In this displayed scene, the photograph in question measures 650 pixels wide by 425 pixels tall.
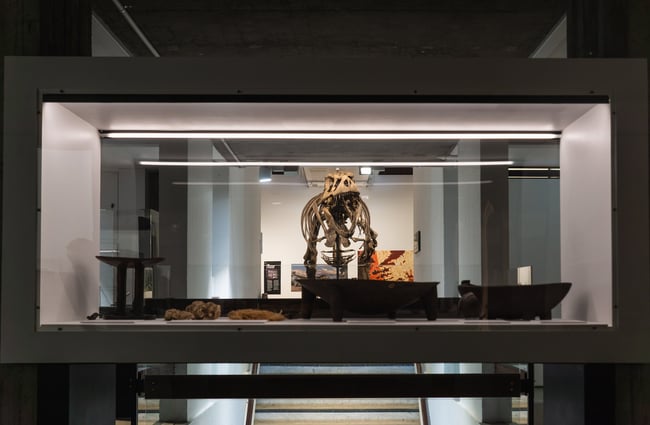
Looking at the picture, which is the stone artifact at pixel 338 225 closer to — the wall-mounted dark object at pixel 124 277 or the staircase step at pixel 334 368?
the staircase step at pixel 334 368

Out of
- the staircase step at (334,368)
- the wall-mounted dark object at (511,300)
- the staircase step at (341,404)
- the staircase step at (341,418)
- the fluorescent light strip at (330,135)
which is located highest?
the fluorescent light strip at (330,135)

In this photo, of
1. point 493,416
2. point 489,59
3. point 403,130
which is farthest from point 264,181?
point 493,416

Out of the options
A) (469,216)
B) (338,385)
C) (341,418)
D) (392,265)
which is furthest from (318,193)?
(341,418)

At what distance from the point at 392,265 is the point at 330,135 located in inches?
15.2

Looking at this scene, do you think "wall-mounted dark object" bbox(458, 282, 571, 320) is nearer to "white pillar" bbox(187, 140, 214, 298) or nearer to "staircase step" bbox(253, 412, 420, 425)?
"staircase step" bbox(253, 412, 420, 425)

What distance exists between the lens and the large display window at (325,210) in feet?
6.04

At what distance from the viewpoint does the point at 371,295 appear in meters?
1.91

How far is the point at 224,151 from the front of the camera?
196 centimetres

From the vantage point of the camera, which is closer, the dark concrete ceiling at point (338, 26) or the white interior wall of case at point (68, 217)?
the white interior wall of case at point (68, 217)

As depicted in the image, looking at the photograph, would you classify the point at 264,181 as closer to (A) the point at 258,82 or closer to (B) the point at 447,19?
(A) the point at 258,82

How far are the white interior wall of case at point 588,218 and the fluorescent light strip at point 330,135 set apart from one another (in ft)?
0.29

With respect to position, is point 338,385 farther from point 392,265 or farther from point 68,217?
point 68,217

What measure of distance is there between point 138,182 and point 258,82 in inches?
16.4

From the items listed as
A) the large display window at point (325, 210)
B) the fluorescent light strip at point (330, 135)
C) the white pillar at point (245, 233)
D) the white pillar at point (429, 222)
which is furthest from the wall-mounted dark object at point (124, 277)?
the white pillar at point (429, 222)
